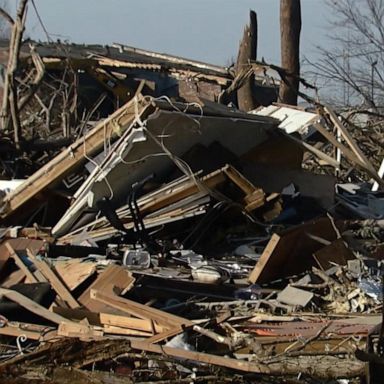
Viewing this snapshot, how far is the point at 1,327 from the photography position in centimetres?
573

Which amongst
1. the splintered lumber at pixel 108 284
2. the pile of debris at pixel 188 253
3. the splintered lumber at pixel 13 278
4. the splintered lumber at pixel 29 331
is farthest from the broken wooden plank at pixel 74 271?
the splintered lumber at pixel 29 331

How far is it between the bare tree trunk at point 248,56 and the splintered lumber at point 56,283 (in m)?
9.04

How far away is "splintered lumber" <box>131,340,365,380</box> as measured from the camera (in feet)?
15.3

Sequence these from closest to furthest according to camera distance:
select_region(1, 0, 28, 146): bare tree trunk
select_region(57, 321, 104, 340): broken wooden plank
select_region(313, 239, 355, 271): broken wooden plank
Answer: select_region(57, 321, 104, 340): broken wooden plank
select_region(313, 239, 355, 271): broken wooden plank
select_region(1, 0, 28, 146): bare tree trunk

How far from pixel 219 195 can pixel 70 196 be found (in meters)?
1.54

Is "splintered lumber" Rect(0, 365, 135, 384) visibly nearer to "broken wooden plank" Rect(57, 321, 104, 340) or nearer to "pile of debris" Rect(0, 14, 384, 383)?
"pile of debris" Rect(0, 14, 384, 383)

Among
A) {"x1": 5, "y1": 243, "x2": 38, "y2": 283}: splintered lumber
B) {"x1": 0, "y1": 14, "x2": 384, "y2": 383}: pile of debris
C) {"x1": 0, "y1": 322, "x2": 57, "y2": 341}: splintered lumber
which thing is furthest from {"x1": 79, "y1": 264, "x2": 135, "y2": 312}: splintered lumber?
{"x1": 5, "y1": 243, "x2": 38, "y2": 283}: splintered lumber

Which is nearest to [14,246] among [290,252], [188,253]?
[188,253]

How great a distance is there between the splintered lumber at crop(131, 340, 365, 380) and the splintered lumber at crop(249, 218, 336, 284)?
5.89 feet

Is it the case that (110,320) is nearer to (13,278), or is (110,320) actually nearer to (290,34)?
(13,278)

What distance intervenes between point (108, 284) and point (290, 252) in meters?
1.62

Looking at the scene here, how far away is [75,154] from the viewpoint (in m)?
7.95

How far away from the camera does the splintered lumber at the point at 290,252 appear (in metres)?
6.70

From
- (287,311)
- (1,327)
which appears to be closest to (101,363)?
(1,327)
